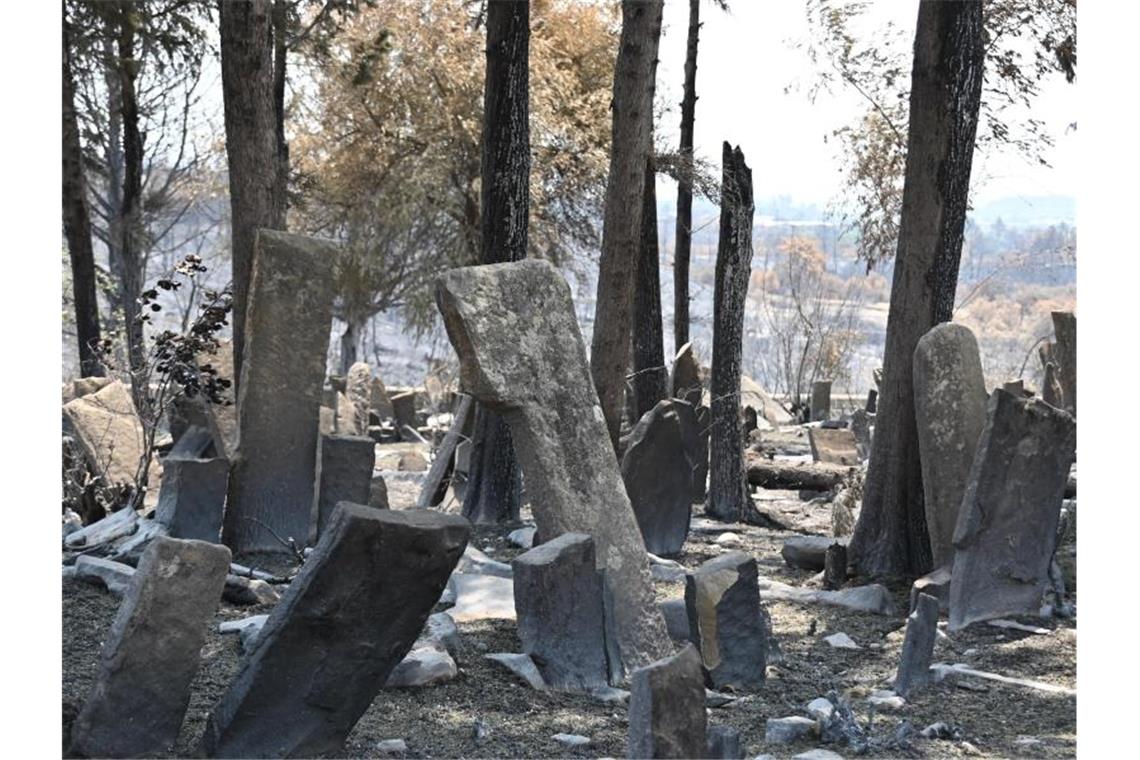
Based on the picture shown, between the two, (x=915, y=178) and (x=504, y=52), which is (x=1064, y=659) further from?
(x=504, y=52)

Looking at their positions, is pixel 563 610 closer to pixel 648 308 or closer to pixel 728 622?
pixel 728 622

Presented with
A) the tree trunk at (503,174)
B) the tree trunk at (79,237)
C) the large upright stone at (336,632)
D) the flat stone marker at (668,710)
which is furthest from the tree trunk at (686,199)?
the flat stone marker at (668,710)

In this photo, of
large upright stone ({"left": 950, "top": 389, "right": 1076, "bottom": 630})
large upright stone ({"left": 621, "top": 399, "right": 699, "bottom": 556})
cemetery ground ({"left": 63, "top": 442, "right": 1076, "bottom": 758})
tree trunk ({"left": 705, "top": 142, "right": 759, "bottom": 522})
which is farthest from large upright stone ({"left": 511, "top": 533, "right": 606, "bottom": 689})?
tree trunk ({"left": 705, "top": 142, "right": 759, "bottom": 522})

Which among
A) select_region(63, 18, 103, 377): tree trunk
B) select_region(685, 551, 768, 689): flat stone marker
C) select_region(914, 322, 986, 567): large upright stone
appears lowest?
select_region(685, 551, 768, 689): flat stone marker

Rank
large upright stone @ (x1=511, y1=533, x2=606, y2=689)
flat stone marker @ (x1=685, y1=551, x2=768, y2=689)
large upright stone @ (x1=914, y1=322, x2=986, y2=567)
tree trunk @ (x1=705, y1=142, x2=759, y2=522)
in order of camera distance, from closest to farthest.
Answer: large upright stone @ (x1=511, y1=533, x2=606, y2=689), flat stone marker @ (x1=685, y1=551, x2=768, y2=689), large upright stone @ (x1=914, y1=322, x2=986, y2=567), tree trunk @ (x1=705, y1=142, x2=759, y2=522)

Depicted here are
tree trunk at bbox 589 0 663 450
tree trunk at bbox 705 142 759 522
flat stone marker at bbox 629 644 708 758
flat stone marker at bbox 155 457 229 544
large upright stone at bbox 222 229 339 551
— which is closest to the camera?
flat stone marker at bbox 629 644 708 758

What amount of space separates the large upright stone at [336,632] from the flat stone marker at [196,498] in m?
3.47

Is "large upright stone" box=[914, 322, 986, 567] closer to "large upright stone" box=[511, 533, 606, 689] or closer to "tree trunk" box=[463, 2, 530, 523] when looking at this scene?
"large upright stone" box=[511, 533, 606, 689]

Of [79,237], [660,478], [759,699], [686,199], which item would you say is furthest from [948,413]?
[79,237]

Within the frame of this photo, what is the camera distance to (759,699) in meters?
5.68

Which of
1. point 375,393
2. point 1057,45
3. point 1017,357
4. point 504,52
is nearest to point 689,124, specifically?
point 1057,45

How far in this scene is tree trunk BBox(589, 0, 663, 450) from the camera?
1009 centimetres

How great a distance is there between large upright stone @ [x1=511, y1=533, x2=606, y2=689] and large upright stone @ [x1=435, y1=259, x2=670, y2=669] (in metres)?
Result: 0.25

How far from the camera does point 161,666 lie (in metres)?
4.61
